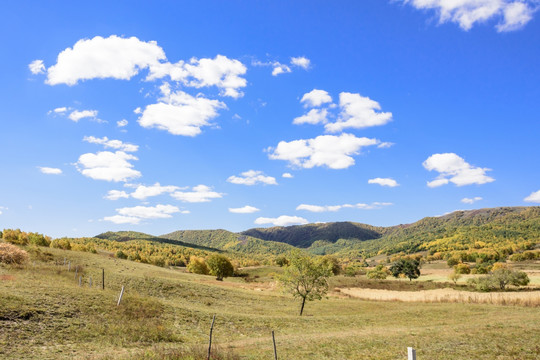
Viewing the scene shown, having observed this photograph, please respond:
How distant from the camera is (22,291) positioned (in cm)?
3103

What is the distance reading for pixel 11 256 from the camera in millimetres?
55438

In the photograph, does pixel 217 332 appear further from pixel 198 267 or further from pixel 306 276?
pixel 198 267

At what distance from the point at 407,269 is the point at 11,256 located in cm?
13633

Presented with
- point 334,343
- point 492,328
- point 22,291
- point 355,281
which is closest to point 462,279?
point 355,281

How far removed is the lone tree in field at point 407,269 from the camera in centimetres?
13727

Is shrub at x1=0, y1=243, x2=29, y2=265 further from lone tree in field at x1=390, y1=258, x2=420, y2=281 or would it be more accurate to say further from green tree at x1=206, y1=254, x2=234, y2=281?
lone tree in field at x1=390, y1=258, x2=420, y2=281

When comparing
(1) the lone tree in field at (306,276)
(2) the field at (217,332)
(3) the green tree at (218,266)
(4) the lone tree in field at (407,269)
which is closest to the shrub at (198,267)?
(3) the green tree at (218,266)

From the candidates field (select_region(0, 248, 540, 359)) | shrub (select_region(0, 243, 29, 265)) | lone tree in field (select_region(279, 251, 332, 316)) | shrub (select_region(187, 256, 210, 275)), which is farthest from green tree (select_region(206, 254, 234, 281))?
field (select_region(0, 248, 540, 359))

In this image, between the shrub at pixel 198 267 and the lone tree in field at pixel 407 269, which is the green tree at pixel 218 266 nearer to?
the shrub at pixel 198 267

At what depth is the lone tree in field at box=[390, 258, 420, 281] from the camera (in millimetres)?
137275

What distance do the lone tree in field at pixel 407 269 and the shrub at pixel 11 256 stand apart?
127719 mm

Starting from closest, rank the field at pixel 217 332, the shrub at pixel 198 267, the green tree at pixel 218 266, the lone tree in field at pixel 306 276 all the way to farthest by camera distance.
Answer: the field at pixel 217 332 < the lone tree in field at pixel 306 276 < the green tree at pixel 218 266 < the shrub at pixel 198 267

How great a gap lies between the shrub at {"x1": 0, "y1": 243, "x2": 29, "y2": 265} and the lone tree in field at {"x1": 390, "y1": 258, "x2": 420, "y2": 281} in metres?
128

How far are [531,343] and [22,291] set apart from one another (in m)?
43.2
